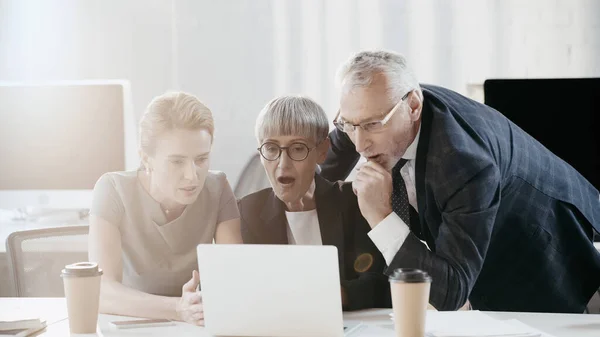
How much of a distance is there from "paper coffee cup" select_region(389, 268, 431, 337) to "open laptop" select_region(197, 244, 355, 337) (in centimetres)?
10

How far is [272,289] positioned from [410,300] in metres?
0.23

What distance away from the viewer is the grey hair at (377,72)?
167 cm

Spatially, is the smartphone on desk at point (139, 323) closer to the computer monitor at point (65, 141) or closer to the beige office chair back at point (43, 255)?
the beige office chair back at point (43, 255)

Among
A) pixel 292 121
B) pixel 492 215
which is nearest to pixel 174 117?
pixel 292 121

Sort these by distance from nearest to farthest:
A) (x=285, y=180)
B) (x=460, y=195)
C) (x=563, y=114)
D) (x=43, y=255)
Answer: (x=460, y=195) → (x=285, y=180) → (x=43, y=255) → (x=563, y=114)

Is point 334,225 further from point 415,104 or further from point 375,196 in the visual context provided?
point 415,104

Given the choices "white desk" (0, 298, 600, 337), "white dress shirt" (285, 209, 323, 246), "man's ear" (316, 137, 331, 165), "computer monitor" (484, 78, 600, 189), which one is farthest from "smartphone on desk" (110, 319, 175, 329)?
"computer monitor" (484, 78, 600, 189)

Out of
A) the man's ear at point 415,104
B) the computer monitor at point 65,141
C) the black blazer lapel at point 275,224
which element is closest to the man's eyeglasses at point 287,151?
the black blazer lapel at point 275,224

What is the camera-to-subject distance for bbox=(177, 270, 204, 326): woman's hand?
151cm

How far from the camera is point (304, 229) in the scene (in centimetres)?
186

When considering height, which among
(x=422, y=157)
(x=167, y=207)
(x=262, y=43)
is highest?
(x=262, y=43)

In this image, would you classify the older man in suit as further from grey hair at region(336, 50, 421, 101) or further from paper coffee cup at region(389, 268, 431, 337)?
paper coffee cup at region(389, 268, 431, 337)

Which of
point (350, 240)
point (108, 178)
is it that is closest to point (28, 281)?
point (108, 178)

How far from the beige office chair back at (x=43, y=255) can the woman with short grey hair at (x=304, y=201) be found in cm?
56
